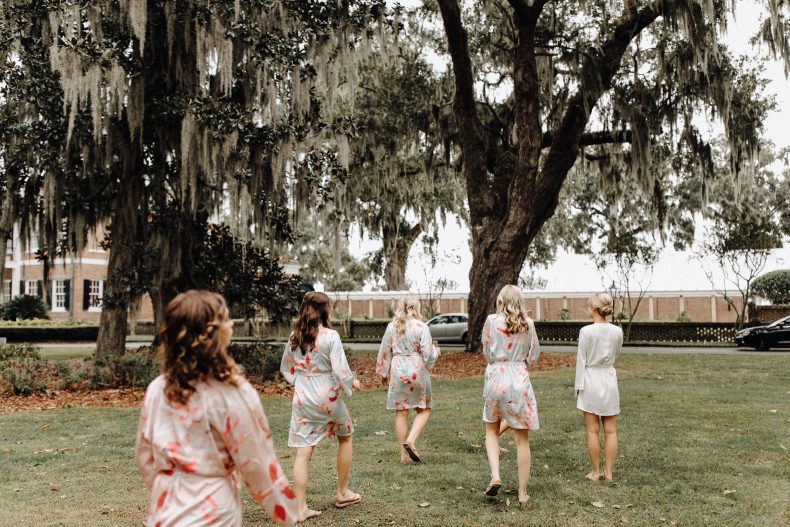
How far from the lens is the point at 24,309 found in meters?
35.2

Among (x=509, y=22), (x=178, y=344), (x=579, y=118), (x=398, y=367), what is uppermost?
(x=509, y=22)

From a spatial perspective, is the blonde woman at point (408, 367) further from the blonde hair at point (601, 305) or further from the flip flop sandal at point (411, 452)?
the blonde hair at point (601, 305)

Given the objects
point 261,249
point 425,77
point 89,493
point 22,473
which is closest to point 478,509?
point 89,493

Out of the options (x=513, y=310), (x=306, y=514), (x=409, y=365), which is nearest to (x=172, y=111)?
(x=409, y=365)

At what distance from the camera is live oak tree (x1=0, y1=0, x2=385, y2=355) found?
40.7ft

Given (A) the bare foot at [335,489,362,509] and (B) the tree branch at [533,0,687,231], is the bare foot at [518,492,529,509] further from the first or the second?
(B) the tree branch at [533,0,687,231]

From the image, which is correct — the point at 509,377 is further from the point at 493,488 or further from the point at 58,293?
the point at 58,293

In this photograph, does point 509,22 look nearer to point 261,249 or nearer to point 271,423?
point 261,249

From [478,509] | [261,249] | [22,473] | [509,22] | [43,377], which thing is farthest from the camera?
[509,22]

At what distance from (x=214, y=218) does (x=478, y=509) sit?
11646 millimetres

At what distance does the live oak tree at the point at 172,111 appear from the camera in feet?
40.7

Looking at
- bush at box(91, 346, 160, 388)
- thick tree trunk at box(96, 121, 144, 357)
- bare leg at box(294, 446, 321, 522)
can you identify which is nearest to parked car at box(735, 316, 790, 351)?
bush at box(91, 346, 160, 388)

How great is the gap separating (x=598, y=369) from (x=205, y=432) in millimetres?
4448

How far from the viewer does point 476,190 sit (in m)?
18.3
